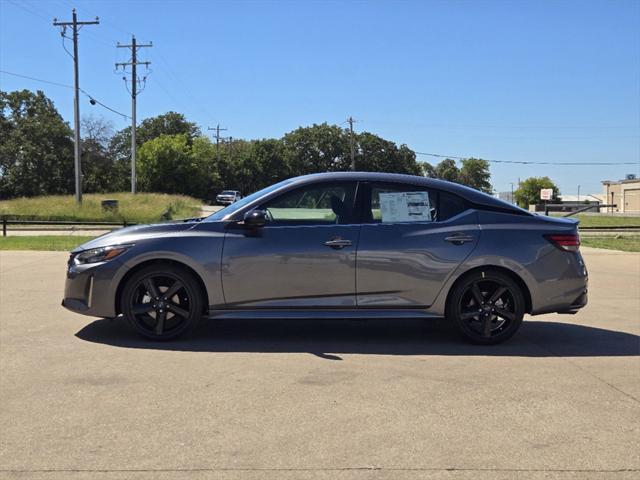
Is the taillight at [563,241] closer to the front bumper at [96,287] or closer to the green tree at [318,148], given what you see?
the front bumper at [96,287]

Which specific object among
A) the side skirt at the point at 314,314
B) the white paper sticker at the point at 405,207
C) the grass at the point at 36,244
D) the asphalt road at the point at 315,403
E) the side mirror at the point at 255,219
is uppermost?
the white paper sticker at the point at 405,207

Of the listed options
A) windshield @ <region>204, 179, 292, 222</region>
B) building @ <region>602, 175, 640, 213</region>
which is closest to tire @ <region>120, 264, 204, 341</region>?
windshield @ <region>204, 179, 292, 222</region>

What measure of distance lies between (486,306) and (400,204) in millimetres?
1290

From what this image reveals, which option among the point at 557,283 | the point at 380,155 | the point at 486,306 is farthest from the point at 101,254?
the point at 380,155

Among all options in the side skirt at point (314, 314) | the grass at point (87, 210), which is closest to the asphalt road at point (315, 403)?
the side skirt at point (314, 314)

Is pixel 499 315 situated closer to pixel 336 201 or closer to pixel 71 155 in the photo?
pixel 336 201

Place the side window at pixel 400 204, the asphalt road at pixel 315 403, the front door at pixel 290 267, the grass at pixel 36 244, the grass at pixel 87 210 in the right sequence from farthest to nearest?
1. the grass at pixel 87 210
2. the grass at pixel 36 244
3. the side window at pixel 400 204
4. the front door at pixel 290 267
5. the asphalt road at pixel 315 403

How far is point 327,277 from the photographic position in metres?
5.77

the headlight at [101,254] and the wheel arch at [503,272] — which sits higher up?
the headlight at [101,254]

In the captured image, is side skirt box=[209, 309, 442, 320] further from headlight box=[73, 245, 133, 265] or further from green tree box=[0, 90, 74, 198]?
green tree box=[0, 90, 74, 198]

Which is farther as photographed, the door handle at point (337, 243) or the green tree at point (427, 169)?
the green tree at point (427, 169)

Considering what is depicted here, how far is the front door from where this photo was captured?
5734 mm

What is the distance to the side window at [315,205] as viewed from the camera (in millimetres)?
5938

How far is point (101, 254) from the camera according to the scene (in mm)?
5789
